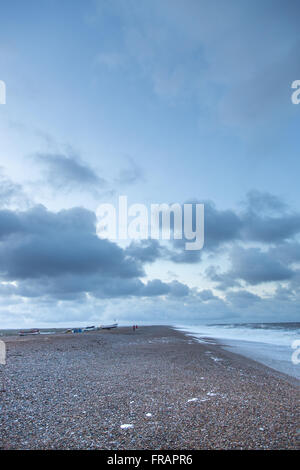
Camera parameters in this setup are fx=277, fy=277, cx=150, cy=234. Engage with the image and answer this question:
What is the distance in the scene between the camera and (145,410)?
845 cm

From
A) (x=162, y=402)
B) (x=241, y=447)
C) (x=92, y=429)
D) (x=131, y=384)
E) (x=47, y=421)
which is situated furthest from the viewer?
(x=131, y=384)

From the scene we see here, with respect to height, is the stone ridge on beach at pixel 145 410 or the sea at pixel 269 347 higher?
the stone ridge on beach at pixel 145 410

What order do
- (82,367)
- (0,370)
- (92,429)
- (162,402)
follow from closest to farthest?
(92,429), (162,402), (0,370), (82,367)

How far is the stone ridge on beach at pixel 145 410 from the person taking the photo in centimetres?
646

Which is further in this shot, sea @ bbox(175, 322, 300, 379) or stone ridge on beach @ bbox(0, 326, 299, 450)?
sea @ bbox(175, 322, 300, 379)

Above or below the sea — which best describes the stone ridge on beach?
above

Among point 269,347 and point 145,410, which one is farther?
point 269,347

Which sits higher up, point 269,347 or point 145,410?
point 145,410

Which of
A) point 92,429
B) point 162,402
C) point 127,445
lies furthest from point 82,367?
point 127,445

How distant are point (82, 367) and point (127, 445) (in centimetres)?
1059

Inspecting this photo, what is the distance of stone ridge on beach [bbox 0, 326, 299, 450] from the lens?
254 inches
